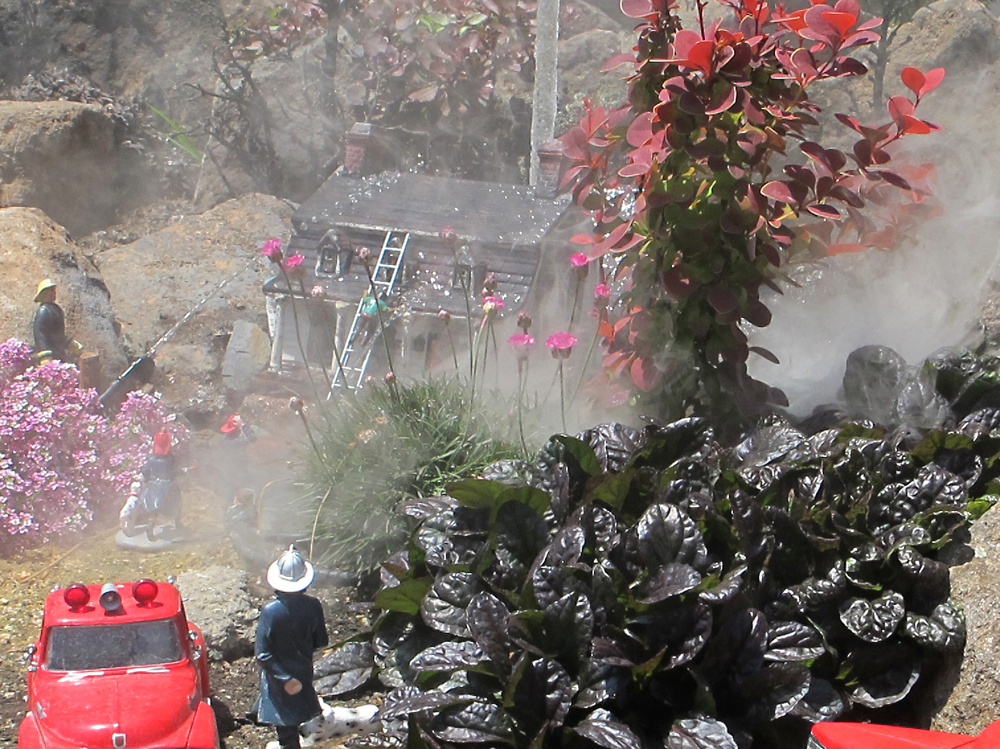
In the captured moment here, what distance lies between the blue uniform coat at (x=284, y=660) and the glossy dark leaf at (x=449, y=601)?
18.8 inches

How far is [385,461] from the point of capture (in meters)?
4.45

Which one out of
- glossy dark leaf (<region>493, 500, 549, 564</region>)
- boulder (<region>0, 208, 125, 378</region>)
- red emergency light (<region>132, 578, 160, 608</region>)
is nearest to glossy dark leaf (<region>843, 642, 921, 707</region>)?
glossy dark leaf (<region>493, 500, 549, 564</region>)

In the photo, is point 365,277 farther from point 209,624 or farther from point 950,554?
point 950,554

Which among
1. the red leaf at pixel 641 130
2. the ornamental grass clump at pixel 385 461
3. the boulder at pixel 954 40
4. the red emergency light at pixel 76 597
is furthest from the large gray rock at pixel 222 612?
the boulder at pixel 954 40

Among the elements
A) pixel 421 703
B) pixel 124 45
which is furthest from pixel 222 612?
pixel 124 45

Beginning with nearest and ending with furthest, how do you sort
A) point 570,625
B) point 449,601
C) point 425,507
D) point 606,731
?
point 606,731, point 570,625, point 449,601, point 425,507

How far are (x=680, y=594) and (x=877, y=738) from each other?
0.66m

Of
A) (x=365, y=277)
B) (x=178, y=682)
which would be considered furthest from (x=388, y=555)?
(x=365, y=277)

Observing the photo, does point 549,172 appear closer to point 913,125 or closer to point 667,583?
point 913,125

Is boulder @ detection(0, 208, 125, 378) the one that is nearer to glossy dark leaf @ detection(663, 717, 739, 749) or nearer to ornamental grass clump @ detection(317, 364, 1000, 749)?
ornamental grass clump @ detection(317, 364, 1000, 749)

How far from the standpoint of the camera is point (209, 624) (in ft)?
13.9

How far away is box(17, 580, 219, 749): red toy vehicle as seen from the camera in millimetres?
3312

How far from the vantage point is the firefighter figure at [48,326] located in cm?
649

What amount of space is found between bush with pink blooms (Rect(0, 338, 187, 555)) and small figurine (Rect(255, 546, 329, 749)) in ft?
8.53
